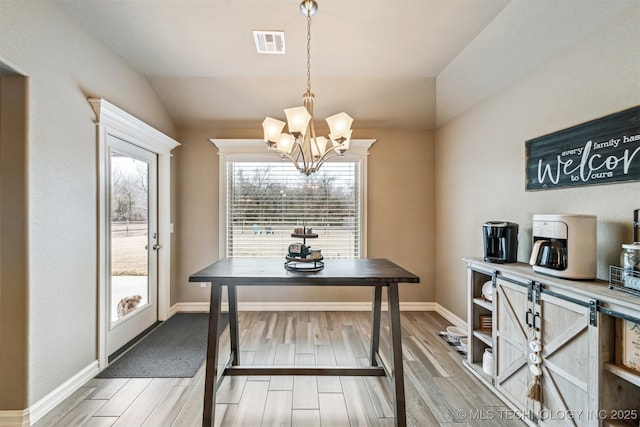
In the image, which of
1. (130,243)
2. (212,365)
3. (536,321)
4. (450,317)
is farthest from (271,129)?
(450,317)

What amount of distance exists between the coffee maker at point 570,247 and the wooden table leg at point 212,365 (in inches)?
85.5

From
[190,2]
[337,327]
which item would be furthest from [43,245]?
[337,327]

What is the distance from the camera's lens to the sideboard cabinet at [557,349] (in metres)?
1.49

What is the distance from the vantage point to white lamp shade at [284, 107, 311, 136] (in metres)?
2.11

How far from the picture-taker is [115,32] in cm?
260

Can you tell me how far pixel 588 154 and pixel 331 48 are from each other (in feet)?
7.47

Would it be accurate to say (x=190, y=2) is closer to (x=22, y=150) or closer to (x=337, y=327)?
(x=22, y=150)

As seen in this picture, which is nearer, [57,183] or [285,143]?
[57,183]

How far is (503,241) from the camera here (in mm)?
2354

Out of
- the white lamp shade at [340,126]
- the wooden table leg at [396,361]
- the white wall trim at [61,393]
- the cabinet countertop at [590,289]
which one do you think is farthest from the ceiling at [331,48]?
the white wall trim at [61,393]

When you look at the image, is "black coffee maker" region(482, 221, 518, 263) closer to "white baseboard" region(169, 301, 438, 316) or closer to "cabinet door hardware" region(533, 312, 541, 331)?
"cabinet door hardware" region(533, 312, 541, 331)

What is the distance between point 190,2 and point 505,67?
2719 millimetres

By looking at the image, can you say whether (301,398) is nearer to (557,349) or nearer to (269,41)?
(557,349)

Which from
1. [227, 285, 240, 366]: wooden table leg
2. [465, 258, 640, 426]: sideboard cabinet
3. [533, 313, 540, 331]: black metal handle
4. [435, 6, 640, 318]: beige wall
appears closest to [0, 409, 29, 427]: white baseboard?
[227, 285, 240, 366]: wooden table leg
